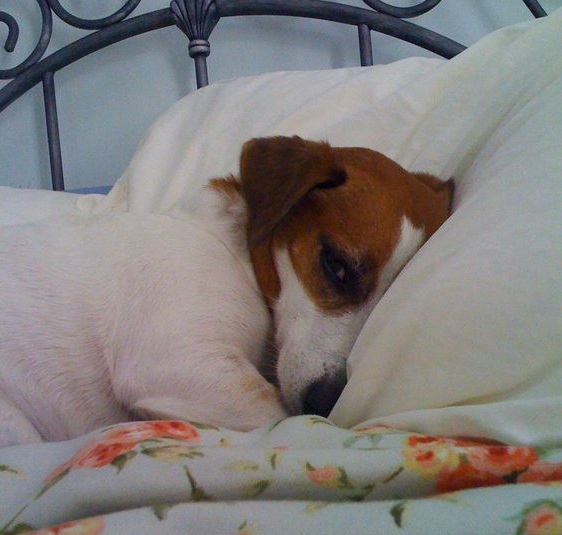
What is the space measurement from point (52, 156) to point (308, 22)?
1.01m

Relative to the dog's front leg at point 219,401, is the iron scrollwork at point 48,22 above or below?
above

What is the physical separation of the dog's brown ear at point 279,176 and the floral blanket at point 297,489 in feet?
1.57

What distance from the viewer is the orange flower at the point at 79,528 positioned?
0.40 m

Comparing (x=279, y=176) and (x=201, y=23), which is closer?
(x=279, y=176)

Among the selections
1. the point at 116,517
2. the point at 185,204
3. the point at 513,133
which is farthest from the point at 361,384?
the point at 185,204

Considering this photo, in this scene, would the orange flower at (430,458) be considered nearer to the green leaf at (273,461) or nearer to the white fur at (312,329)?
the green leaf at (273,461)

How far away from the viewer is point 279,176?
98cm

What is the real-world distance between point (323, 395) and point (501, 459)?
39 cm

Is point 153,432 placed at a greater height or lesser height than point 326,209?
lesser

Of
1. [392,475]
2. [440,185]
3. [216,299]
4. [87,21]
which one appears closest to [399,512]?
[392,475]

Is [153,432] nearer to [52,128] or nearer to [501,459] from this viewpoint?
[501,459]

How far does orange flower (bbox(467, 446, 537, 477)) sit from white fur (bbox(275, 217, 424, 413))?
0.39 meters

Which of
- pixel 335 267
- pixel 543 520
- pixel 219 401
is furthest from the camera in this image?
pixel 335 267

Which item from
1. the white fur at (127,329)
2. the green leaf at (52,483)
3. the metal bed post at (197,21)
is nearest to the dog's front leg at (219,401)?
the white fur at (127,329)
